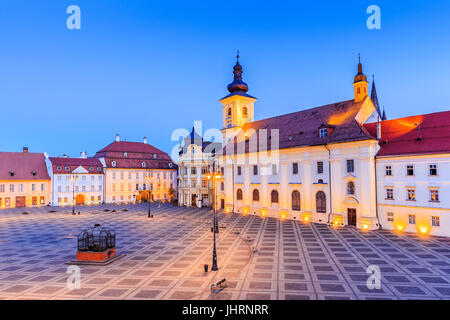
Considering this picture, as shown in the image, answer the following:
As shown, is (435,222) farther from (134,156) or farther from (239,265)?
(134,156)

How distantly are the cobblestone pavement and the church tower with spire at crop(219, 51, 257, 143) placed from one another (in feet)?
88.7

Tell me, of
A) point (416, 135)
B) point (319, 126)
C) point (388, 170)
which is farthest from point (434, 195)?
point (319, 126)

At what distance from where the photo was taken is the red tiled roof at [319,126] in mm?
35969

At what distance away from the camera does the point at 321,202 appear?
38.1 metres

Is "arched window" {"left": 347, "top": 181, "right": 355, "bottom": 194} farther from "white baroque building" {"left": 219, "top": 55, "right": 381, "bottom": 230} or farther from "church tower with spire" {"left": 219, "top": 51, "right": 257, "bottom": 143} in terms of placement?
"church tower with spire" {"left": 219, "top": 51, "right": 257, "bottom": 143}

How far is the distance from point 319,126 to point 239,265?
26.6m

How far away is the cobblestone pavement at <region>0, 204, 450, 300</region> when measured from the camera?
1520 centimetres

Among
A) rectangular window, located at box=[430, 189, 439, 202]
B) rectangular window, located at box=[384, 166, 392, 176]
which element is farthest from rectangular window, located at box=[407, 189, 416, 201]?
rectangular window, located at box=[384, 166, 392, 176]

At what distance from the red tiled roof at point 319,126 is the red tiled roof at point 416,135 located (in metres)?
2.77

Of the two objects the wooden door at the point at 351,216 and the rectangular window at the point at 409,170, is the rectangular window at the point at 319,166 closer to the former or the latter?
the wooden door at the point at 351,216

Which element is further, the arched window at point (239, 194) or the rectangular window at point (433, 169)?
the arched window at point (239, 194)

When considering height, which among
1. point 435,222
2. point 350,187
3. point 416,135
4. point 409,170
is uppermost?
point 416,135

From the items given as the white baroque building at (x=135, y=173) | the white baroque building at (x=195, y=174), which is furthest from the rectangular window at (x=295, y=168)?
the white baroque building at (x=135, y=173)
